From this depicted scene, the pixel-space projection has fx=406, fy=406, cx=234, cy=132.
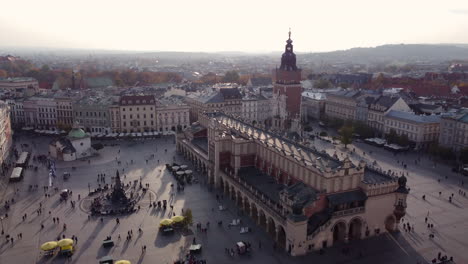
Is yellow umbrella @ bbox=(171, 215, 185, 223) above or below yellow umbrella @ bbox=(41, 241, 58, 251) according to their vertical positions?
above

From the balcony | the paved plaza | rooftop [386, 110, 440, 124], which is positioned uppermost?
rooftop [386, 110, 440, 124]

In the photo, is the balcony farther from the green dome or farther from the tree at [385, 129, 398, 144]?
the green dome

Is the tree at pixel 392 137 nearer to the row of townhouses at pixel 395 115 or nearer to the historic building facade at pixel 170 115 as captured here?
the row of townhouses at pixel 395 115

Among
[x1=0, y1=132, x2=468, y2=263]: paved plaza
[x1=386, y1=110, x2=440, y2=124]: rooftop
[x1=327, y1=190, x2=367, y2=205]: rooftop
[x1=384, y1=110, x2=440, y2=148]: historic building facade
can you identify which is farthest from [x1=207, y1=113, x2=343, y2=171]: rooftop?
[x1=386, y1=110, x2=440, y2=124]: rooftop

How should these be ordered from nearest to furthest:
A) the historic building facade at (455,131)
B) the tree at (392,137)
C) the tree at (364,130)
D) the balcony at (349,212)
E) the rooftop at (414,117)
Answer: the balcony at (349,212) < the historic building facade at (455,131) < the rooftop at (414,117) < the tree at (392,137) < the tree at (364,130)

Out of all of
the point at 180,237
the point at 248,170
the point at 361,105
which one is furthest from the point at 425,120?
the point at 180,237

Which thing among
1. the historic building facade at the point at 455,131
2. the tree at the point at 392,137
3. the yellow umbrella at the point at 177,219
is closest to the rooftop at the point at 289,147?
the yellow umbrella at the point at 177,219

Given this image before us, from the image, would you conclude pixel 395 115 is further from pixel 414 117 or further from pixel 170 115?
pixel 170 115
